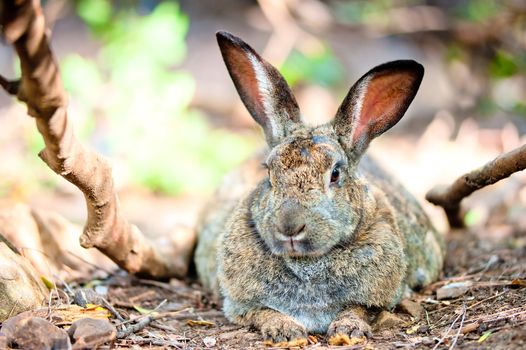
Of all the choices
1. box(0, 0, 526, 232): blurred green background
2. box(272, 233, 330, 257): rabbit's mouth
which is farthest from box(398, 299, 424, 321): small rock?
box(0, 0, 526, 232): blurred green background

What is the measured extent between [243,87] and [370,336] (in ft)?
6.22

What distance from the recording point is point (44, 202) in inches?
329

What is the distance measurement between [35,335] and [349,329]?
1720 mm

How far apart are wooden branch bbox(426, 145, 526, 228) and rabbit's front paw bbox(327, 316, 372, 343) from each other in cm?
131

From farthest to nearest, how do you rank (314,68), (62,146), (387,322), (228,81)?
(228,81), (314,68), (387,322), (62,146)

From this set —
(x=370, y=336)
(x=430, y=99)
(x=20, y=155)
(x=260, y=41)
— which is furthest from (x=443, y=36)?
(x=370, y=336)

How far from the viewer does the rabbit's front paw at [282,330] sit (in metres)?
4.11

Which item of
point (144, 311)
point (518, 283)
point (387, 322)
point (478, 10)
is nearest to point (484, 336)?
point (387, 322)

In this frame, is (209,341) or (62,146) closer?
(62,146)

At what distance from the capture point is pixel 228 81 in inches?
497

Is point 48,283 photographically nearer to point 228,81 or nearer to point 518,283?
point 518,283

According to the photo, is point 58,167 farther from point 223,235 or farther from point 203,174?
point 203,174

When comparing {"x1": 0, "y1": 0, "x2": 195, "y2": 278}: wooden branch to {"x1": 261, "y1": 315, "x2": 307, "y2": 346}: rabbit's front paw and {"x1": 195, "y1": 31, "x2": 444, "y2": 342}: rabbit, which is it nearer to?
{"x1": 195, "y1": 31, "x2": 444, "y2": 342}: rabbit

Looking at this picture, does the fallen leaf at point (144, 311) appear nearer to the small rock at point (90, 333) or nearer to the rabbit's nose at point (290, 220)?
the small rock at point (90, 333)
